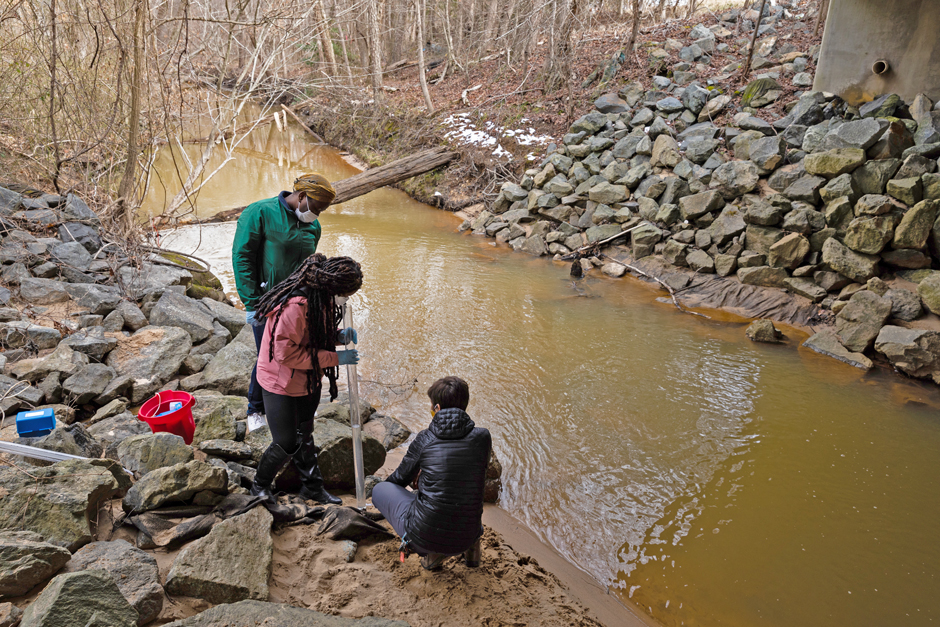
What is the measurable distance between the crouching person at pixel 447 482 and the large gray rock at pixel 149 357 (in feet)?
8.70

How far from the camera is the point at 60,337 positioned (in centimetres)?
438

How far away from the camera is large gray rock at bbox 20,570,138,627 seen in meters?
1.64

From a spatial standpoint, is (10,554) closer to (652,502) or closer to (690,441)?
(652,502)

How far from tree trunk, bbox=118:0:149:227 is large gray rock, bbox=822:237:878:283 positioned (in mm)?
8703

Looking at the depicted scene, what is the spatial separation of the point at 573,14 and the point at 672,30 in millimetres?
3279

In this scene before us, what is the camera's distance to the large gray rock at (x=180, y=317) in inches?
204

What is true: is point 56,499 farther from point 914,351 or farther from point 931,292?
point 931,292

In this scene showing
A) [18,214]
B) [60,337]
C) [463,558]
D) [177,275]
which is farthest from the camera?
[177,275]

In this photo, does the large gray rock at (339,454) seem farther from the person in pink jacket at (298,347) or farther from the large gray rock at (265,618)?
the large gray rock at (265,618)

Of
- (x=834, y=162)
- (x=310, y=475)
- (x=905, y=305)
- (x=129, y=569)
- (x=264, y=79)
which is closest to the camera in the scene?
(x=129, y=569)

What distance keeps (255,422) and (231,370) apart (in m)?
1.14

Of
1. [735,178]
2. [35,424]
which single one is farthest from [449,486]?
[735,178]

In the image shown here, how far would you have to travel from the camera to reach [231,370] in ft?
15.0

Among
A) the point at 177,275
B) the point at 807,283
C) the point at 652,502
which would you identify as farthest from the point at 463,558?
the point at 807,283
